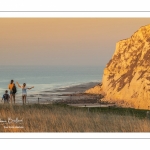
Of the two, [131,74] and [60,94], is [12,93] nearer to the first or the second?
[60,94]

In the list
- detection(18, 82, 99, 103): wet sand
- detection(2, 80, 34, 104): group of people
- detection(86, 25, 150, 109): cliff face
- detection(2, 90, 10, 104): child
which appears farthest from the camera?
detection(86, 25, 150, 109): cliff face

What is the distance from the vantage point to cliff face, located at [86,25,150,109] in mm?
36594

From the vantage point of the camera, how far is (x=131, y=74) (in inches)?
1558

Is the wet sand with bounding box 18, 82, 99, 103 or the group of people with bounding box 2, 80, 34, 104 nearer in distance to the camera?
the group of people with bounding box 2, 80, 34, 104

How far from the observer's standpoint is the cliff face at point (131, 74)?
3659cm

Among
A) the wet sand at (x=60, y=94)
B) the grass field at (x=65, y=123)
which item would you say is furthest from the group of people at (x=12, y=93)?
the grass field at (x=65, y=123)

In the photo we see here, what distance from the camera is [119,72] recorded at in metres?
42.1

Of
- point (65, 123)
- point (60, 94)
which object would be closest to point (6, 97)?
point (60, 94)

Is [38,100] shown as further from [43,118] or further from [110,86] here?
[110,86]

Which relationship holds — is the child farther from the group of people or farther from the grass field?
the grass field

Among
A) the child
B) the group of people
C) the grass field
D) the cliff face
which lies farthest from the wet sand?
the cliff face

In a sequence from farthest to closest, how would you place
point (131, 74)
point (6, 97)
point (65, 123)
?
point (131, 74) < point (6, 97) < point (65, 123)

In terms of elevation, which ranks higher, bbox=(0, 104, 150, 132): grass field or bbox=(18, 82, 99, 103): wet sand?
bbox=(18, 82, 99, 103): wet sand

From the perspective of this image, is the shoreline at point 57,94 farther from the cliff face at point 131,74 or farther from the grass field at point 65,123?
the cliff face at point 131,74
